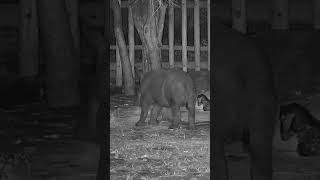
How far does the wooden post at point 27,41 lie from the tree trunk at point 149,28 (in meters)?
7.90

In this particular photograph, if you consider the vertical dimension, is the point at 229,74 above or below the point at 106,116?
above

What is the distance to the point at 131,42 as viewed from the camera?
37.5 ft

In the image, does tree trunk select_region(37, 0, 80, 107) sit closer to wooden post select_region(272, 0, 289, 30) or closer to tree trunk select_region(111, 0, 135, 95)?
wooden post select_region(272, 0, 289, 30)

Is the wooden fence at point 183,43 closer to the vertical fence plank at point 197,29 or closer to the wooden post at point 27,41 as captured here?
the vertical fence plank at point 197,29

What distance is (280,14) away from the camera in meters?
2.68

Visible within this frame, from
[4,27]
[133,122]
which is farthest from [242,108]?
[133,122]

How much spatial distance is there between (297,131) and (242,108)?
12.9 inches

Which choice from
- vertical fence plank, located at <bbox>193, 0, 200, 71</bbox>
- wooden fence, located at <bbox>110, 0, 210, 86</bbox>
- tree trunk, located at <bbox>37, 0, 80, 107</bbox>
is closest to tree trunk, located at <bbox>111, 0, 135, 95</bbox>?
wooden fence, located at <bbox>110, 0, 210, 86</bbox>

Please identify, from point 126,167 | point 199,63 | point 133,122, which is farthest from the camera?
point 199,63

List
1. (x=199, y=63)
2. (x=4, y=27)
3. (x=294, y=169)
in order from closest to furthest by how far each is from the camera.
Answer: (x=4, y=27), (x=294, y=169), (x=199, y=63)

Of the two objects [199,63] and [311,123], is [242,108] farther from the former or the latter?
[199,63]

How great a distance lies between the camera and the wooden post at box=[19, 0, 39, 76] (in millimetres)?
2613

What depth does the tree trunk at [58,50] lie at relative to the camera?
2.66m

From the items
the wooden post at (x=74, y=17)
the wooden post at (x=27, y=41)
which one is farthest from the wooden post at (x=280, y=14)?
the wooden post at (x=27, y=41)
